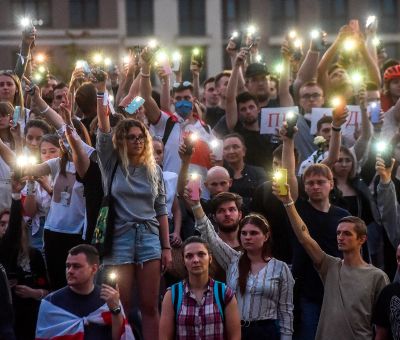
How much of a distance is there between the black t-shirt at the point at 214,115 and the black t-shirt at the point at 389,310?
4360mm

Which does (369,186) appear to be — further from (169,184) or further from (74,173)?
(74,173)

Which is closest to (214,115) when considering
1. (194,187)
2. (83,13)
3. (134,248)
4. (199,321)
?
(194,187)

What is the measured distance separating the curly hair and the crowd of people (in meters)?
0.01

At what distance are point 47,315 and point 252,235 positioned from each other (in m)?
1.59

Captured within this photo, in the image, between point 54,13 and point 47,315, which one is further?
point 54,13

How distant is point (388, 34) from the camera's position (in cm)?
4922

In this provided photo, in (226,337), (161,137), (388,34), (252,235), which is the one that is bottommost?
(226,337)

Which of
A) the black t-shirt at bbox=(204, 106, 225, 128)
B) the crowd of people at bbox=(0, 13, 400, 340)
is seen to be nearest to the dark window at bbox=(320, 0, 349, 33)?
the black t-shirt at bbox=(204, 106, 225, 128)

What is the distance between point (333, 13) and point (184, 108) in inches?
1598

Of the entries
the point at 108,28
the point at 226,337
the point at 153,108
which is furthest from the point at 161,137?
the point at 108,28

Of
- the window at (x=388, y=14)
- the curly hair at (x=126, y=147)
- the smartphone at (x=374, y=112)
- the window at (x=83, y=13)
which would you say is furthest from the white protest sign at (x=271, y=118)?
the window at (x=388, y=14)

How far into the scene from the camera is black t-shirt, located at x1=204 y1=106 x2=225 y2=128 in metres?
11.3

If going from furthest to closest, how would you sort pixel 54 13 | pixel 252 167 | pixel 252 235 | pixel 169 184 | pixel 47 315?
pixel 54 13 < pixel 252 167 < pixel 169 184 < pixel 252 235 < pixel 47 315

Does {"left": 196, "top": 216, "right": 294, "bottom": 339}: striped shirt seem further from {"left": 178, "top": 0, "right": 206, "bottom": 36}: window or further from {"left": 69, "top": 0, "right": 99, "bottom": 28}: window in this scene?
{"left": 69, "top": 0, "right": 99, "bottom": 28}: window
